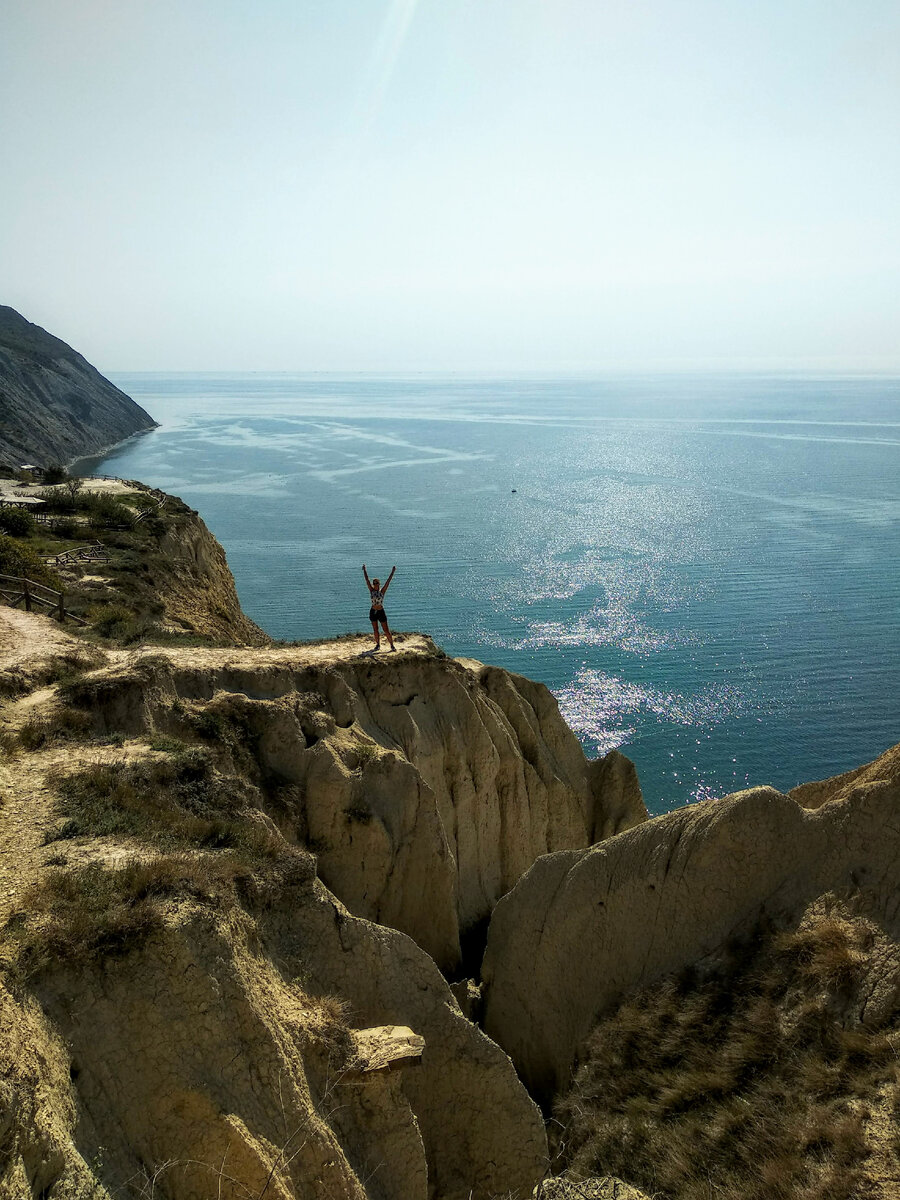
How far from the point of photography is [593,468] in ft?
394

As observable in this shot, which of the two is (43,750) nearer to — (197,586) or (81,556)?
(81,556)

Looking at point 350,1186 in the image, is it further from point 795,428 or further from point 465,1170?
point 795,428

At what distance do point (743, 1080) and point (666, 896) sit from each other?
141 inches

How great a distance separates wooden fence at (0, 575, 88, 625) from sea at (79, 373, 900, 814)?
24.0 m

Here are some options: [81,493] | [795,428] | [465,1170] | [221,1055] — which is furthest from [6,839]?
[795,428]

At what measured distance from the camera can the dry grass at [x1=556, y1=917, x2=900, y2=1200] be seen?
8789 mm

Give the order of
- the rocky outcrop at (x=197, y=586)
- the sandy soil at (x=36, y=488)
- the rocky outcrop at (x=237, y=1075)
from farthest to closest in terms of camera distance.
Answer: the sandy soil at (x=36, y=488), the rocky outcrop at (x=197, y=586), the rocky outcrop at (x=237, y=1075)

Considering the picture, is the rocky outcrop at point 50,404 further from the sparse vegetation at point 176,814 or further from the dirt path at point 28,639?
the sparse vegetation at point 176,814

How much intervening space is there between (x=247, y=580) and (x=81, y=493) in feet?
51.1

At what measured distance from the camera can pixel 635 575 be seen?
65375 millimetres

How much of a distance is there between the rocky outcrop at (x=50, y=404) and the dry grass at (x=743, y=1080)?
297 ft

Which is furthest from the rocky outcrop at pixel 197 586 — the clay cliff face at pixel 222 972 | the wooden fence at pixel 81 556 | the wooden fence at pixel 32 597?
the clay cliff face at pixel 222 972

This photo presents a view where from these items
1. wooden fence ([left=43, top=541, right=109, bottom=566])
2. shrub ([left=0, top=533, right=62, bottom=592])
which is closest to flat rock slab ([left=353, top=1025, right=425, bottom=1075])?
shrub ([left=0, top=533, right=62, bottom=592])

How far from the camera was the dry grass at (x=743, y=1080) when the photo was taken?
8.79 m
